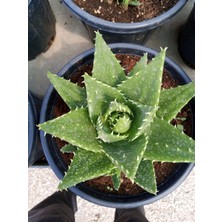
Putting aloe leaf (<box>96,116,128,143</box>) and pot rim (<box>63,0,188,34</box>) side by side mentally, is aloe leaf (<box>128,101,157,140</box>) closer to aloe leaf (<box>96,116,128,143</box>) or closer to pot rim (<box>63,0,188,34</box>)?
aloe leaf (<box>96,116,128,143</box>)

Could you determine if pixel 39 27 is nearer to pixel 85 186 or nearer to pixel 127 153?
pixel 85 186

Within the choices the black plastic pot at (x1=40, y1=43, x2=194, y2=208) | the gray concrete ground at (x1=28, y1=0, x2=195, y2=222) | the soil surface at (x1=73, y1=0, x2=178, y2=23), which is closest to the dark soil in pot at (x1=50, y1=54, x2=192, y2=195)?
the black plastic pot at (x1=40, y1=43, x2=194, y2=208)

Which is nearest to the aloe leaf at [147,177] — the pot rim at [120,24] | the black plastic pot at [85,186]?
the black plastic pot at [85,186]

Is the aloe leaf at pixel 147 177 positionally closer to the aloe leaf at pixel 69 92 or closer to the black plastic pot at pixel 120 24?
the aloe leaf at pixel 69 92

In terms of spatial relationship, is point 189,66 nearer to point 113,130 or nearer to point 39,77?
point 39,77

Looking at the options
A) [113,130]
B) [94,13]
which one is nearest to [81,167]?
[113,130]

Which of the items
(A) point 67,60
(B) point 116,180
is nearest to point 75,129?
(B) point 116,180
